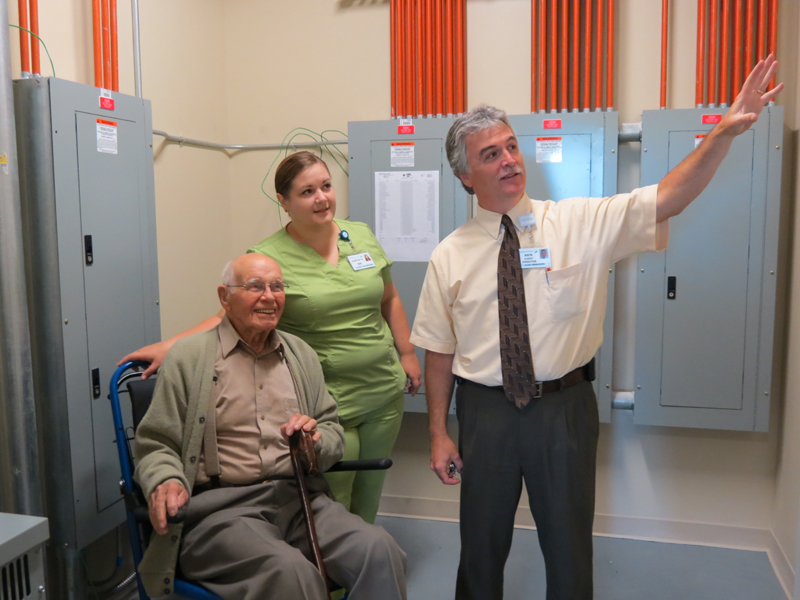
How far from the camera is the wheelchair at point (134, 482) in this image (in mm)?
1720

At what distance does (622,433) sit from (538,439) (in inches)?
60.5

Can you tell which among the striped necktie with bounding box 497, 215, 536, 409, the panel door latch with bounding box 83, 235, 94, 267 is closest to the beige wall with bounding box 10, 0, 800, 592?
the panel door latch with bounding box 83, 235, 94, 267

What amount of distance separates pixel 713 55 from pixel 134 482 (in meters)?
2.72

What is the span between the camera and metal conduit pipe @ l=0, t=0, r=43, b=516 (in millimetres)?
1877

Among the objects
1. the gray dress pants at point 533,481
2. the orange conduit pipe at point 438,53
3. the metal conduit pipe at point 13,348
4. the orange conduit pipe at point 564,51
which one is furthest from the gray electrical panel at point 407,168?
the metal conduit pipe at point 13,348

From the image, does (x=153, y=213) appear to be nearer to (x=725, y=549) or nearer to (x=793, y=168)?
(x=793, y=168)

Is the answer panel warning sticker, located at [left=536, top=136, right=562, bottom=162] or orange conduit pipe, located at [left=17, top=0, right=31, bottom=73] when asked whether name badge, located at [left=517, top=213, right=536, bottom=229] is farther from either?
orange conduit pipe, located at [left=17, top=0, right=31, bottom=73]

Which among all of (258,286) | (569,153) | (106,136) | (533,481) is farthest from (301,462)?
(569,153)

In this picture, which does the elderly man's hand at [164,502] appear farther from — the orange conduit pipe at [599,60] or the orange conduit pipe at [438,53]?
the orange conduit pipe at [599,60]

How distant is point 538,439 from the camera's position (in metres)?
1.78

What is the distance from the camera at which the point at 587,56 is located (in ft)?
9.37

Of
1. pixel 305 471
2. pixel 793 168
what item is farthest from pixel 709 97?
pixel 305 471

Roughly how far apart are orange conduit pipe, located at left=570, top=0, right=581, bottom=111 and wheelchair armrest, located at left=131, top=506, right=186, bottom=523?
225 centimetres

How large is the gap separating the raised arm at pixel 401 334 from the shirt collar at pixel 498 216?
0.68m
